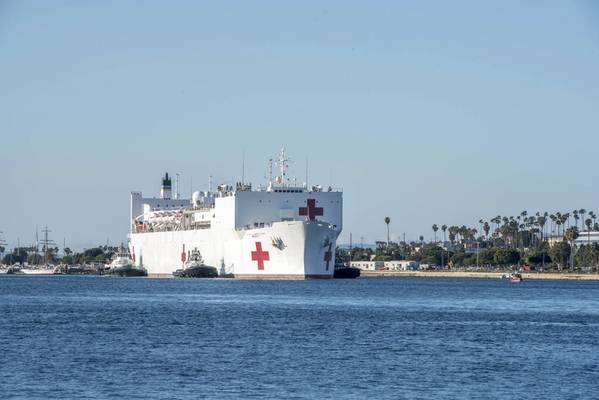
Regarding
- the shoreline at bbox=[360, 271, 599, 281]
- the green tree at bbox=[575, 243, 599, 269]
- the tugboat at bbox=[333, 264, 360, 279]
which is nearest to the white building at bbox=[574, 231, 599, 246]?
the green tree at bbox=[575, 243, 599, 269]

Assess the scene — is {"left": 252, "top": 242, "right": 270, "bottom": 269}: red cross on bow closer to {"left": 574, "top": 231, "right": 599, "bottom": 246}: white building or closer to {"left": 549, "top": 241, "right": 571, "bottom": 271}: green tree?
{"left": 549, "top": 241, "right": 571, "bottom": 271}: green tree

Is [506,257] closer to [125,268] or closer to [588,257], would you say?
[588,257]

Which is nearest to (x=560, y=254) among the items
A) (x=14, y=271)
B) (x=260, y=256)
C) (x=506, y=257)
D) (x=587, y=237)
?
(x=506, y=257)

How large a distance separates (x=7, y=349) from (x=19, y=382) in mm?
6677

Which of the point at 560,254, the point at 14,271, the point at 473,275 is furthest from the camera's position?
the point at 14,271

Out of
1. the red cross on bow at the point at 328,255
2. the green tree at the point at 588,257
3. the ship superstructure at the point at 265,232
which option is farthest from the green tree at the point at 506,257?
the red cross on bow at the point at 328,255

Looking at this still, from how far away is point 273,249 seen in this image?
80.2m

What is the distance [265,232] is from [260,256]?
7.20 feet

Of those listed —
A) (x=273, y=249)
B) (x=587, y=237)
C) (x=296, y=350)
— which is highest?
(x=587, y=237)

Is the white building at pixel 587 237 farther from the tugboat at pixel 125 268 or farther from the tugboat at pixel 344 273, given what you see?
the tugboat at pixel 344 273

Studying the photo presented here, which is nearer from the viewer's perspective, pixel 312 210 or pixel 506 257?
pixel 312 210

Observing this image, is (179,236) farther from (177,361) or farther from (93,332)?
(177,361)

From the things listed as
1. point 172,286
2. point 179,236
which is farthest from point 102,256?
point 172,286

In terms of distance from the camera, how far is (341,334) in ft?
126
